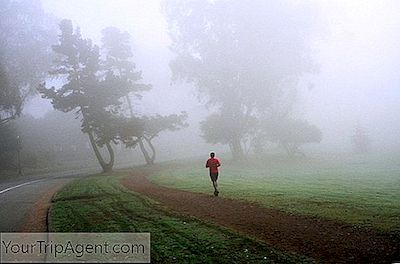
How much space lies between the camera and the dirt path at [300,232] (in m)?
8.39

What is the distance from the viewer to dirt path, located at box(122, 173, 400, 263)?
27.5 ft

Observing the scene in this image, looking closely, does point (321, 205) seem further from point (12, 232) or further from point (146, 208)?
point (12, 232)

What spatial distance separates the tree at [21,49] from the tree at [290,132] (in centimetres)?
2980

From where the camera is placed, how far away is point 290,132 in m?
46.9

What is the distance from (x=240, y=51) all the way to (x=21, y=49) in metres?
26.5

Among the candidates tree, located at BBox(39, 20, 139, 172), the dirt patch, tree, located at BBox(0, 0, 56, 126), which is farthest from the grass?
tree, located at BBox(0, 0, 56, 126)

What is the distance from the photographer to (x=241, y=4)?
4356 cm

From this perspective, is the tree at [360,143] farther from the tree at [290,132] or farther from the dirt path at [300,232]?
the dirt path at [300,232]

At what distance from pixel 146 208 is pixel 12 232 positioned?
4693mm

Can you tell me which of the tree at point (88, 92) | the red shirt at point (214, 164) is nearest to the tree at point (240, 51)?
the tree at point (88, 92)

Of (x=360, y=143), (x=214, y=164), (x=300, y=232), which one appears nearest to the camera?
(x=300, y=232)

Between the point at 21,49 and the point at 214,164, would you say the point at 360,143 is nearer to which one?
the point at 214,164

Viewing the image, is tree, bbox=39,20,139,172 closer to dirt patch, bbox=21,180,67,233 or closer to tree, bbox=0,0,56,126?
tree, bbox=0,0,56,126

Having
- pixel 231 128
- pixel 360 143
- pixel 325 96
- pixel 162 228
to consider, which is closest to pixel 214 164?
pixel 162 228
